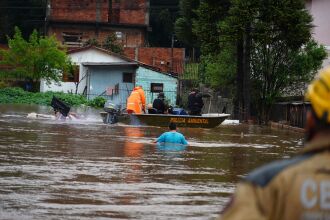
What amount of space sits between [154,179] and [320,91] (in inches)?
354

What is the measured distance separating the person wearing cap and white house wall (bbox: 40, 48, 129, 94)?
53.4 m

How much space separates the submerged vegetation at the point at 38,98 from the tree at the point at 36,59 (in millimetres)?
1358

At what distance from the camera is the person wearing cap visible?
286 cm

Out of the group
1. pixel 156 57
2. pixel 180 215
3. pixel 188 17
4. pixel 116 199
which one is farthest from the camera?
pixel 156 57

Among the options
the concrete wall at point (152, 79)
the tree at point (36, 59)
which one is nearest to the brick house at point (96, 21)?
the concrete wall at point (152, 79)

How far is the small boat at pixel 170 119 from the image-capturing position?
26.7 m

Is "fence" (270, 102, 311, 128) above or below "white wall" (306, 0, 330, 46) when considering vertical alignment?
below

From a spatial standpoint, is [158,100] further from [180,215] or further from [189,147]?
[180,215]

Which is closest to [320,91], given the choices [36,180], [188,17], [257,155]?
[36,180]

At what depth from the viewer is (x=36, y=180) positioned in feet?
36.5

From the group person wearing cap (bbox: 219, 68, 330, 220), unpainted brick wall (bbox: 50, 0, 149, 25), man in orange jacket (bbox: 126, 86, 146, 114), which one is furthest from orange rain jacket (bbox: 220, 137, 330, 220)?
unpainted brick wall (bbox: 50, 0, 149, 25)

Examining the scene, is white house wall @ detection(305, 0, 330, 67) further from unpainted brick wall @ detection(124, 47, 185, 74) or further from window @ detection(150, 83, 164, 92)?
unpainted brick wall @ detection(124, 47, 185, 74)

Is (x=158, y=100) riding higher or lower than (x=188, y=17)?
lower

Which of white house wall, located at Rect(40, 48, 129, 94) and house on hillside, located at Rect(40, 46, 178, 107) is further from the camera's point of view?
white house wall, located at Rect(40, 48, 129, 94)
